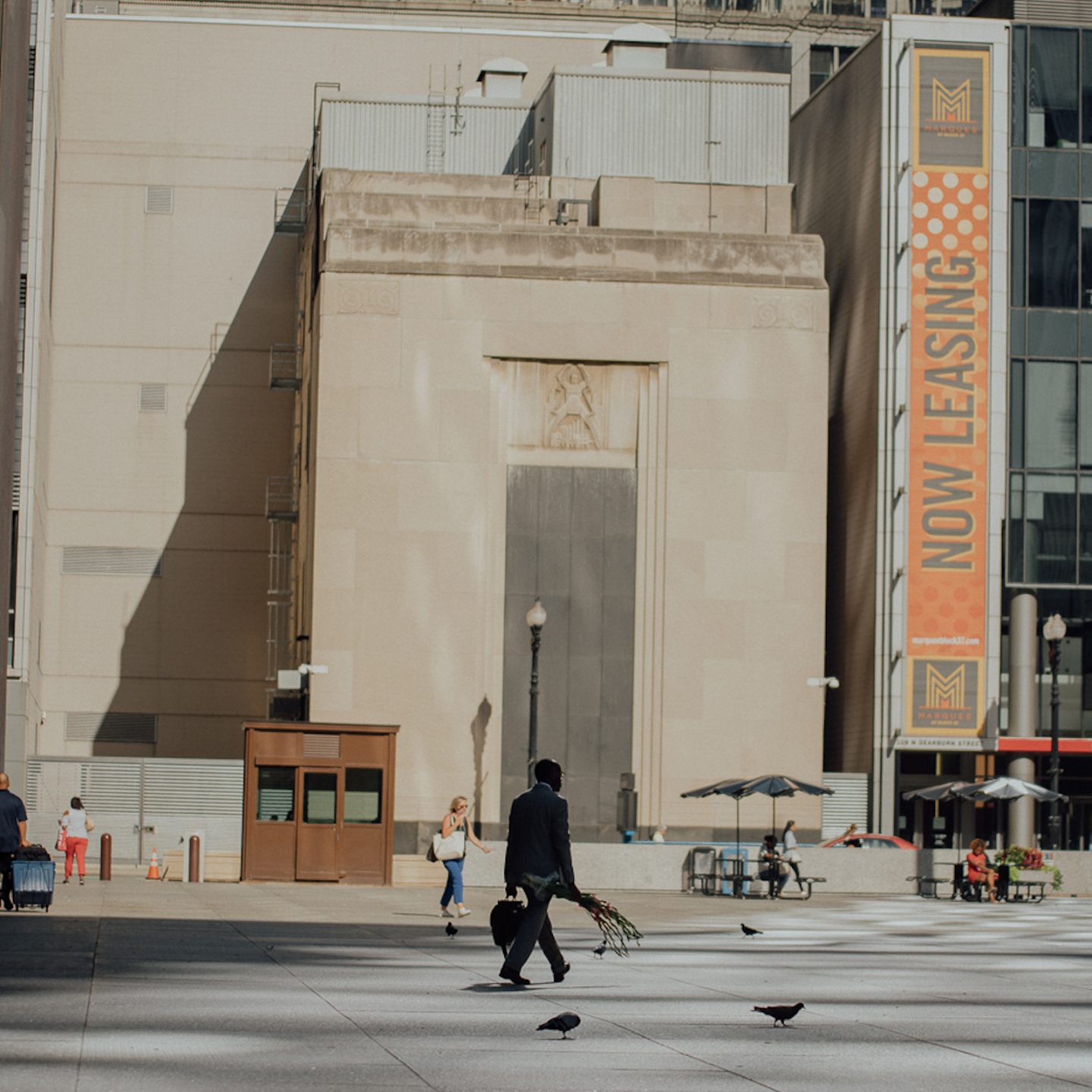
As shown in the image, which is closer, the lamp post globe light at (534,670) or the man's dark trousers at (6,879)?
the man's dark trousers at (6,879)

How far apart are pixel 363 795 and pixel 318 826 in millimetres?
1183

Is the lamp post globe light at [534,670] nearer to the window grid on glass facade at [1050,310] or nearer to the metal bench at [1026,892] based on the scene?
the metal bench at [1026,892]

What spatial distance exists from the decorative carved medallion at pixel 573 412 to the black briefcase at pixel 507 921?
35.4 metres

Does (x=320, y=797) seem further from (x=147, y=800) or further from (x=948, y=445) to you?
(x=948, y=445)

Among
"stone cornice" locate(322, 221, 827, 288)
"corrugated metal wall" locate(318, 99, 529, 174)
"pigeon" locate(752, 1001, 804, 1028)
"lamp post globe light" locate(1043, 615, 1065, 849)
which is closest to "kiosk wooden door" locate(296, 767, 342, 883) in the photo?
"stone cornice" locate(322, 221, 827, 288)

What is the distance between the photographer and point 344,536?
1956 inches

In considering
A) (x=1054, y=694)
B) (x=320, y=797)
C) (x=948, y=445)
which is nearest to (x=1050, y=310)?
(x=948, y=445)

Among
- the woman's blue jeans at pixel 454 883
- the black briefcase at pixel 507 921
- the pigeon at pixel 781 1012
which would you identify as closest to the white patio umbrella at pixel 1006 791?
the woman's blue jeans at pixel 454 883

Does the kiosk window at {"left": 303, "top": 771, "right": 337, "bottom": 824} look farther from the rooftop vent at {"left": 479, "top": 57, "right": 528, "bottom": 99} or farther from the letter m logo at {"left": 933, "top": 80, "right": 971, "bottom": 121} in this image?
the rooftop vent at {"left": 479, "top": 57, "right": 528, "bottom": 99}

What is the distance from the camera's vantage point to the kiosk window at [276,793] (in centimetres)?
4106

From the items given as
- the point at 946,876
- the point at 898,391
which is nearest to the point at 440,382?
the point at 898,391

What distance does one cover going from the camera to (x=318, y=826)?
135 ft

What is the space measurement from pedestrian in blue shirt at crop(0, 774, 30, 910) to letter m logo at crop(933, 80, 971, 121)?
38.4 metres

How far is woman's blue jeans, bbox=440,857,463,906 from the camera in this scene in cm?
2767
